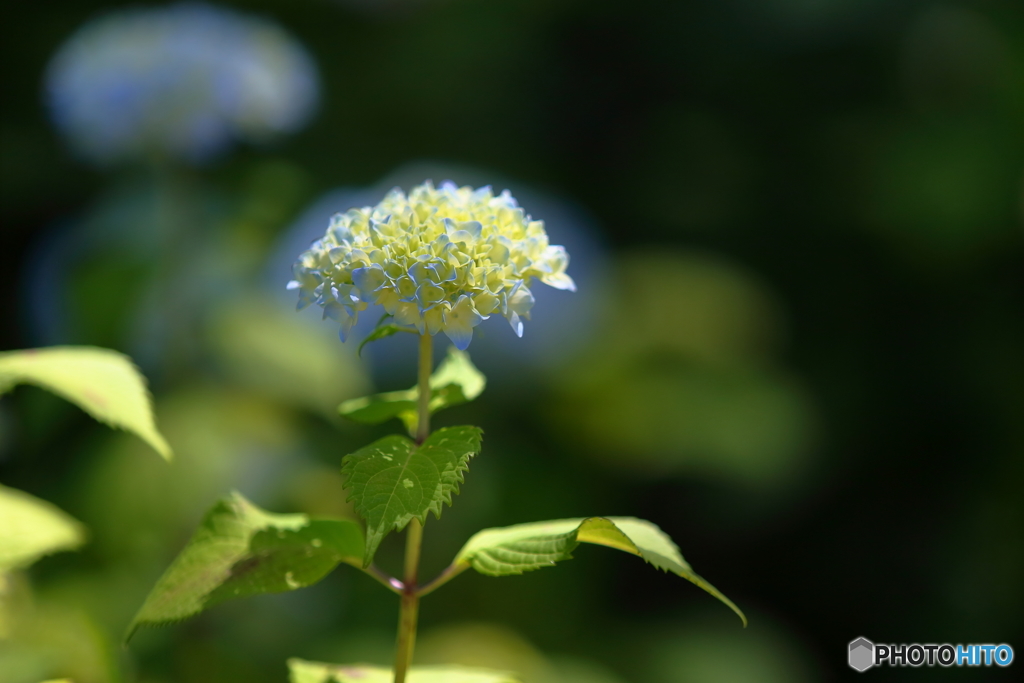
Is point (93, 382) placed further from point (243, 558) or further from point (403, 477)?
point (403, 477)

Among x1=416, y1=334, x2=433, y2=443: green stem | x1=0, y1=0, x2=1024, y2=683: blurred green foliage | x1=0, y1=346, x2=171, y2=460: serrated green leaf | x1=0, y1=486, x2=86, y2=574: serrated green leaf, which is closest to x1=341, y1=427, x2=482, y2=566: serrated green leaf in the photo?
x1=416, y1=334, x2=433, y2=443: green stem

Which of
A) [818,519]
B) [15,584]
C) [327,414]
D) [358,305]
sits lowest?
[15,584]

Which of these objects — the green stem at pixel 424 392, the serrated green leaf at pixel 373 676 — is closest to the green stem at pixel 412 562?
the green stem at pixel 424 392

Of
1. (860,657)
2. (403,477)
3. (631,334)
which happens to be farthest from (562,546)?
(631,334)

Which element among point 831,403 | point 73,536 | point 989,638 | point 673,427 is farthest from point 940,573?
point 73,536

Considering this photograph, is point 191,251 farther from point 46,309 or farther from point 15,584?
point 15,584

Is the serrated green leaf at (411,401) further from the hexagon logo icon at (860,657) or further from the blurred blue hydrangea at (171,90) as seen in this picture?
the blurred blue hydrangea at (171,90)

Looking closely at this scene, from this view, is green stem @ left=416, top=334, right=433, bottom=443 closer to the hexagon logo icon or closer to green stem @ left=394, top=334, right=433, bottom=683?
green stem @ left=394, top=334, right=433, bottom=683
